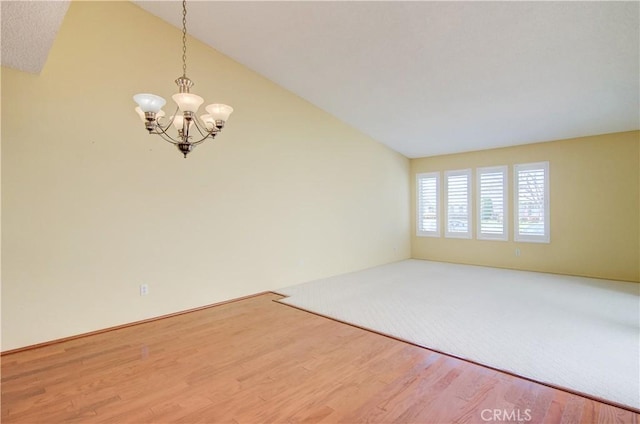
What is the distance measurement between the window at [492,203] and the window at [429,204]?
968mm

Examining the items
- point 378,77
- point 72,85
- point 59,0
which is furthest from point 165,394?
point 378,77

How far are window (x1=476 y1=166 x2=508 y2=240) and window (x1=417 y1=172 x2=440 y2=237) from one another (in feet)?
3.18

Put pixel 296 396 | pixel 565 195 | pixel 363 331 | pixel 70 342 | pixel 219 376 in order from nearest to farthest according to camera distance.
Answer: pixel 296 396 → pixel 219 376 → pixel 70 342 → pixel 363 331 → pixel 565 195

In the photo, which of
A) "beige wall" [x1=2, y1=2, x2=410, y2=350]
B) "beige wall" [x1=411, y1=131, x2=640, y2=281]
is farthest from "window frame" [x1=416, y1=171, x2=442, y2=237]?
"beige wall" [x1=2, y1=2, x2=410, y2=350]

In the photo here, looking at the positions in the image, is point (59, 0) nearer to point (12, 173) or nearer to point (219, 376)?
point (12, 173)

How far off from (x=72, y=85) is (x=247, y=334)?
313 centimetres

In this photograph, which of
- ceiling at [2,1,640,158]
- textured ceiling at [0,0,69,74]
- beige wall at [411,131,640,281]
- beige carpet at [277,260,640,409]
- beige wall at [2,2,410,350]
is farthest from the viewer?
beige wall at [411,131,640,281]

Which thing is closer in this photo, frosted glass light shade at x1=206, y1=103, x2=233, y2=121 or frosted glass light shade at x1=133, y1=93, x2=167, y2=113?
frosted glass light shade at x1=133, y1=93, x2=167, y2=113

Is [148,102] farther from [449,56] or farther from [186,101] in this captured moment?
[449,56]

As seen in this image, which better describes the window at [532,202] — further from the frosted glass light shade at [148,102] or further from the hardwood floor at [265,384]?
the frosted glass light shade at [148,102]

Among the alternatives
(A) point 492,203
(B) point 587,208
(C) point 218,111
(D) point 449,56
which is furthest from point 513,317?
(C) point 218,111

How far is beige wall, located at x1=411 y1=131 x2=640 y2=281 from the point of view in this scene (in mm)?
5371

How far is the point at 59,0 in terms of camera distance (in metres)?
2.22

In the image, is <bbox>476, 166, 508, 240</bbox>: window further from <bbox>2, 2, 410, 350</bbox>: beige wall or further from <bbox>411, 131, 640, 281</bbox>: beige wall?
<bbox>2, 2, 410, 350</bbox>: beige wall
